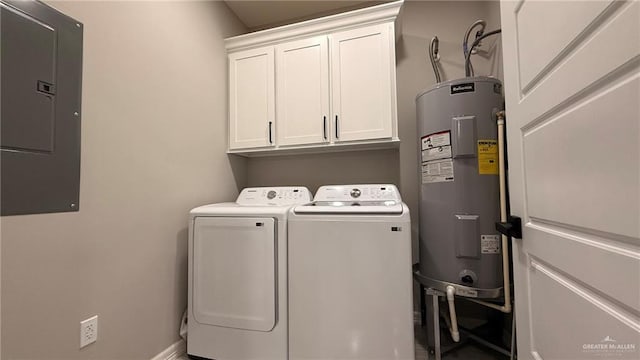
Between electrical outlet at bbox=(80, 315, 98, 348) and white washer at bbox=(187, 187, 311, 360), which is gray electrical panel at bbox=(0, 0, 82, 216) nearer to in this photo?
electrical outlet at bbox=(80, 315, 98, 348)

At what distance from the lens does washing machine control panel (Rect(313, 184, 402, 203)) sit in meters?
1.64

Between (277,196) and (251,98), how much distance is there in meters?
0.87

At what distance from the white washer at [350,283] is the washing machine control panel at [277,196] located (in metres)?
0.34

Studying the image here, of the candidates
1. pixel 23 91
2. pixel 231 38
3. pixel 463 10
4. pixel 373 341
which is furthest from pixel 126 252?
pixel 463 10

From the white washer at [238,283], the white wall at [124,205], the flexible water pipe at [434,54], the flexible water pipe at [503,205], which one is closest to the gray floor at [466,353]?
the white washer at [238,283]

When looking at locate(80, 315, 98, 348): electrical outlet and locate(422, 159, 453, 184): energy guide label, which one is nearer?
locate(80, 315, 98, 348): electrical outlet

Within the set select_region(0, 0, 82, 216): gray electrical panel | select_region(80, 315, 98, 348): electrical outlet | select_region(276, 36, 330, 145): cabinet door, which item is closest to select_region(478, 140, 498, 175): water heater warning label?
select_region(276, 36, 330, 145): cabinet door

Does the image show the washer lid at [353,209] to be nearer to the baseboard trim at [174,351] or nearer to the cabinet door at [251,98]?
the cabinet door at [251,98]

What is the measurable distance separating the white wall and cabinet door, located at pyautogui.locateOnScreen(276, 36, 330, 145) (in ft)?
1.91

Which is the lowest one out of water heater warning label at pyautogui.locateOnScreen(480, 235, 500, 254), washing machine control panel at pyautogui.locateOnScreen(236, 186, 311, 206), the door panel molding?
water heater warning label at pyautogui.locateOnScreen(480, 235, 500, 254)

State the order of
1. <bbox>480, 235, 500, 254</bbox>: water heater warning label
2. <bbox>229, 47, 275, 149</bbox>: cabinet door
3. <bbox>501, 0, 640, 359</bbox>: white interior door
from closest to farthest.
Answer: <bbox>501, 0, 640, 359</bbox>: white interior door < <bbox>480, 235, 500, 254</bbox>: water heater warning label < <bbox>229, 47, 275, 149</bbox>: cabinet door

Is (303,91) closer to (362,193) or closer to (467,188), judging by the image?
(362,193)

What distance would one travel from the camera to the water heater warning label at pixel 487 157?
4.56ft

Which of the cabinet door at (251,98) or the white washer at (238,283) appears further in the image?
the cabinet door at (251,98)
